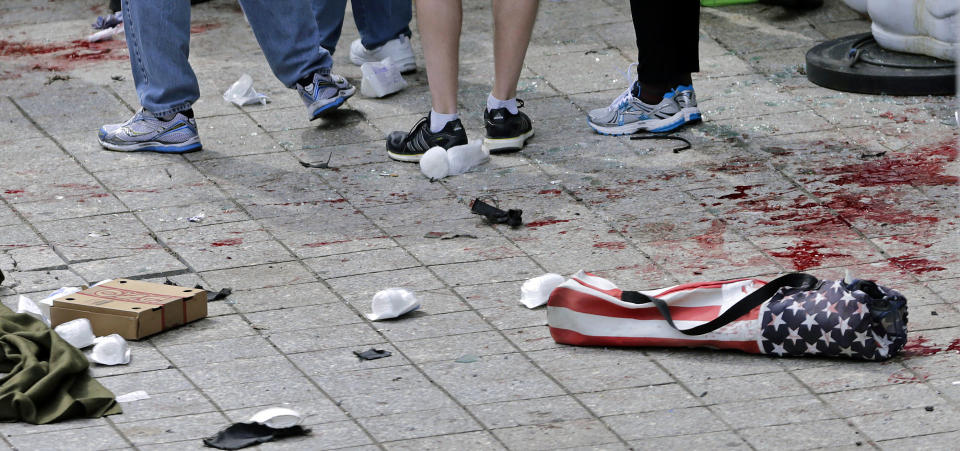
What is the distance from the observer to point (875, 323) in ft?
11.4

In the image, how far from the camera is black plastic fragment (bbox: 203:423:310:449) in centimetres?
322

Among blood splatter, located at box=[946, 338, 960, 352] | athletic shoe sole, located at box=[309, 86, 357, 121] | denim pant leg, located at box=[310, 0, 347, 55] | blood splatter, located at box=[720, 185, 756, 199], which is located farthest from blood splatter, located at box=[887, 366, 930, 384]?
denim pant leg, located at box=[310, 0, 347, 55]

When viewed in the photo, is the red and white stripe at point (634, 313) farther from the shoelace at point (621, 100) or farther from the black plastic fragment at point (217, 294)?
the shoelace at point (621, 100)

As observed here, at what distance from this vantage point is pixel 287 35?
18.6ft

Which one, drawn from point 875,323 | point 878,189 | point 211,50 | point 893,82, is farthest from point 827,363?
point 211,50

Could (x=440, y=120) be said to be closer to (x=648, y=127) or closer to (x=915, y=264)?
(x=648, y=127)

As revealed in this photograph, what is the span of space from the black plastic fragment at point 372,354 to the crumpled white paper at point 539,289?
479mm

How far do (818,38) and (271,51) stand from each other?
2618 mm

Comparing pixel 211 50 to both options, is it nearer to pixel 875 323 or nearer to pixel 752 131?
pixel 752 131

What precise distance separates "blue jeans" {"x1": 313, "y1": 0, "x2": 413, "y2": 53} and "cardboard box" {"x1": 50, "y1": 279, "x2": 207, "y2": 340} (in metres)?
2.61

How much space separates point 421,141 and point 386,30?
1.23 meters

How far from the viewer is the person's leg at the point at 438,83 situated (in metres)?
5.25

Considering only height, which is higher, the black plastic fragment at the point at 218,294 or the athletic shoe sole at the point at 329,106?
the black plastic fragment at the point at 218,294

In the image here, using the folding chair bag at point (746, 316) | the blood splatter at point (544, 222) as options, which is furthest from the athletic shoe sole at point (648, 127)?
the folding chair bag at point (746, 316)
